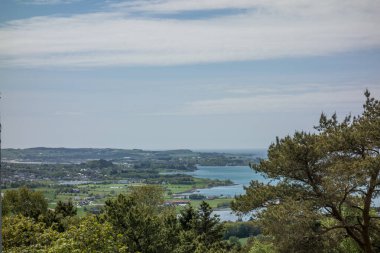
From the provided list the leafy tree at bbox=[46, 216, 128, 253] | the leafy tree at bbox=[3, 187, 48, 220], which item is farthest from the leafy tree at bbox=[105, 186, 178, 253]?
the leafy tree at bbox=[3, 187, 48, 220]

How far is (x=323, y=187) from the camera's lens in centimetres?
1903

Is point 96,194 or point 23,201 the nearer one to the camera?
point 23,201

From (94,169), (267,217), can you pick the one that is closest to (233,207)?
(267,217)

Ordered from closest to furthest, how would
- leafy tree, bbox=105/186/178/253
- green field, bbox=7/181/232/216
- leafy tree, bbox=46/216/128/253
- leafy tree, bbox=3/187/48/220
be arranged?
leafy tree, bbox=46/216/128/253 → leafy tree, bbox=105/186/178/253 → leafy tree, bbox=3/187/48/220 → green field, bbox=7/181/232/216

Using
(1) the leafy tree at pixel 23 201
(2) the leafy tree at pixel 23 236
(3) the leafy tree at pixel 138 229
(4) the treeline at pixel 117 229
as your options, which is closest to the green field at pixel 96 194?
(1) the leafy tree at pixel 23 201

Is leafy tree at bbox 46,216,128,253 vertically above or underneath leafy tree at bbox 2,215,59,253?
above

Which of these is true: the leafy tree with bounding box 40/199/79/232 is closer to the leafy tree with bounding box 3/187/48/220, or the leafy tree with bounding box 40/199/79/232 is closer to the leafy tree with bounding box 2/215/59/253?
the leafy tree with bounding box 3/187/48/220

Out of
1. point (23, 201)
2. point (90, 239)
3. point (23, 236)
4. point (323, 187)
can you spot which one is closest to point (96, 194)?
point (23, 201)

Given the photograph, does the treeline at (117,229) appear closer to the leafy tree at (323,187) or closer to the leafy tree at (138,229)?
the leafy tree at (138,229)

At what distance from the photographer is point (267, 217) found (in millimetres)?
19156

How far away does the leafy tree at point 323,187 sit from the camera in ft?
60.6

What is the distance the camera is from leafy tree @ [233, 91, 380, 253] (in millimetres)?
18484

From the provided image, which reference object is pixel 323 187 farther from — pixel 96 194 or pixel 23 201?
pixel 96 194

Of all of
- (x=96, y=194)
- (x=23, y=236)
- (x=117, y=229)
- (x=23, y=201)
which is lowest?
(x=96, y=194)
